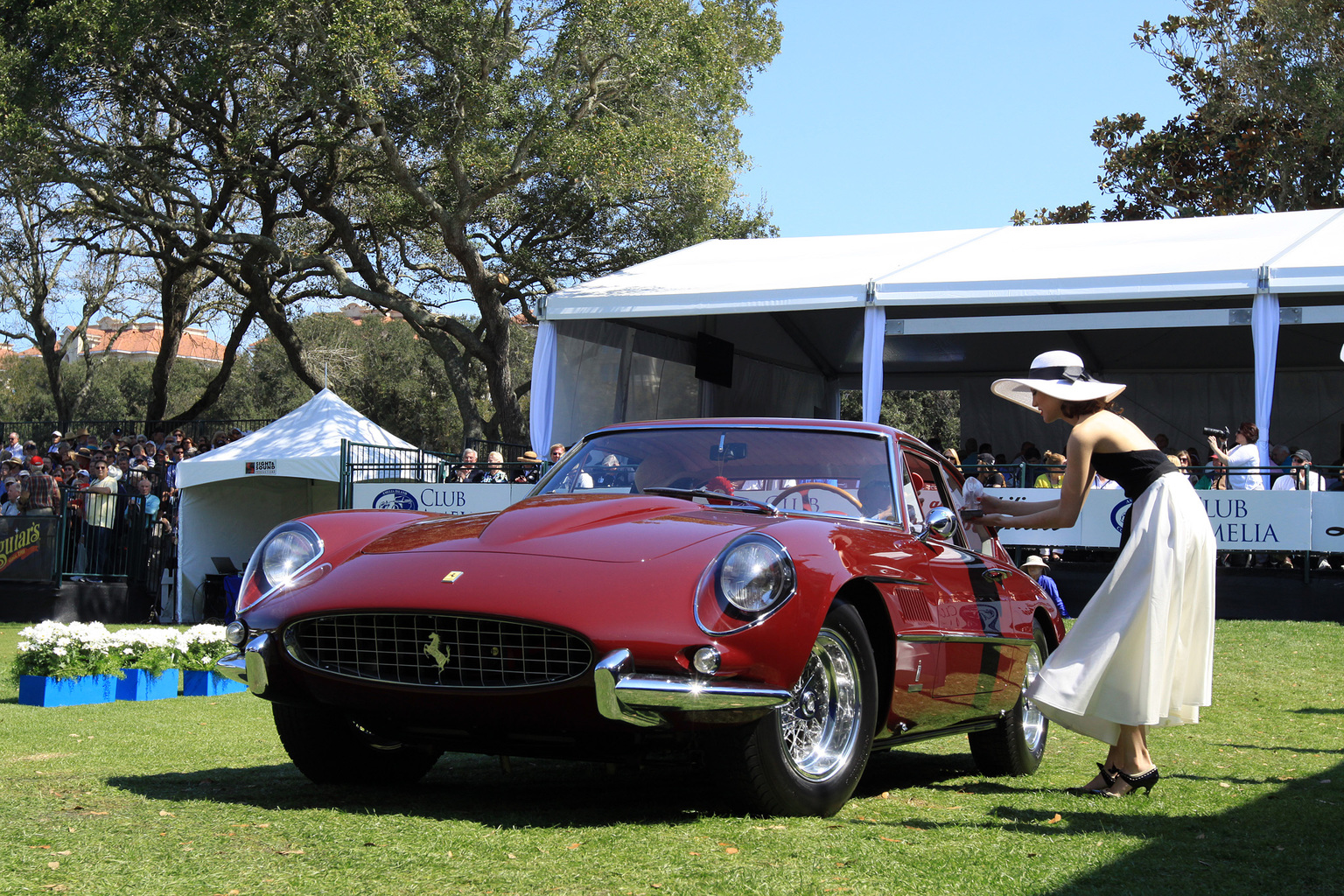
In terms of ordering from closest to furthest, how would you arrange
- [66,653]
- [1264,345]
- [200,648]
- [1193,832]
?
[1193,832]
[66,653]
[200,648]
[1264,345]

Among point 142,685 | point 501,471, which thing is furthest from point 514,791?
point 501,471

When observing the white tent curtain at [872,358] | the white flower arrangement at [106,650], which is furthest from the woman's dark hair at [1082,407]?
the white tent curtain at [872,358]

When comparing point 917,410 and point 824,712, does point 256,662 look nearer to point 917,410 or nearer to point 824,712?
point 824,712

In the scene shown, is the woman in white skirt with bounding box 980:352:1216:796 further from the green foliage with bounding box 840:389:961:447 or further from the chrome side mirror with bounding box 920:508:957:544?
the green foliage with bounding box 840:389:961:447

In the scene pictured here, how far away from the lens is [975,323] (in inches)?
628

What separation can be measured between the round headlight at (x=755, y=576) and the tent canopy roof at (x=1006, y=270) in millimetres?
11876

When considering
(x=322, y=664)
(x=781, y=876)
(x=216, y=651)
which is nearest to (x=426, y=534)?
(x=322, y=664)

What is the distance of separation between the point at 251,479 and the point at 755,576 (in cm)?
1555

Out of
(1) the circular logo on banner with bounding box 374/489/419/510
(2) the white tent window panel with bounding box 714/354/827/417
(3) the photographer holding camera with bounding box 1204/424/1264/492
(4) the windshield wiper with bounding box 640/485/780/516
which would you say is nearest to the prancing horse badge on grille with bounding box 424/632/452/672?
(4) the windshield wiper with bounding box 640/485/780/516

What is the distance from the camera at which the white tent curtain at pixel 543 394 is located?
16.4 m

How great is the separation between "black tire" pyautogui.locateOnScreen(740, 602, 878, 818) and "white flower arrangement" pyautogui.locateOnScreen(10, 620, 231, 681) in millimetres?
5267

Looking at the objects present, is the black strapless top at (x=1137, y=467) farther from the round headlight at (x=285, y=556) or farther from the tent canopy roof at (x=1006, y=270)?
the tent canopy roof at (x=1006, y=270)

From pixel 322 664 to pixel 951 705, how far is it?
238 centimetres

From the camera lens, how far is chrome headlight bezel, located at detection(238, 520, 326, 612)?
4562mm
